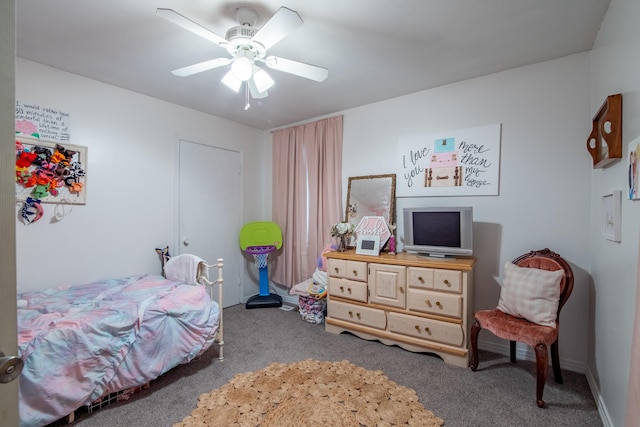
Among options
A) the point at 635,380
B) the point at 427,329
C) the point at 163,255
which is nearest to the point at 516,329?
the point at 427,329

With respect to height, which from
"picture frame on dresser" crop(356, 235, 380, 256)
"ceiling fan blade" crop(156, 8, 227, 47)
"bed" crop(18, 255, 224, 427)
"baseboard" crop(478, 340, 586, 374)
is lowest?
"baseboard" crop(478, 340, 586, 374)

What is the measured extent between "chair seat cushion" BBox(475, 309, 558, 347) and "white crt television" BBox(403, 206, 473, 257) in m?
0.55

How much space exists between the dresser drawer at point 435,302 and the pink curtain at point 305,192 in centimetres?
131

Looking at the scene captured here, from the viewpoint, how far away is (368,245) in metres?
3.01

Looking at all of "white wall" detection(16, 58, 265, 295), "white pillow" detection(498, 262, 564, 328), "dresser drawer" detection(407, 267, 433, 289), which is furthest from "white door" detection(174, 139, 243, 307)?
"white pillow" detection(498, 262, 564, 328)

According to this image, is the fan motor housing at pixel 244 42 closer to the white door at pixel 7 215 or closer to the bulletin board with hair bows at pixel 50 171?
the white door at pixel 7 215

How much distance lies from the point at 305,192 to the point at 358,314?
170 cm

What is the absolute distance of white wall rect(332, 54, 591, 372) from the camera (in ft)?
7.64

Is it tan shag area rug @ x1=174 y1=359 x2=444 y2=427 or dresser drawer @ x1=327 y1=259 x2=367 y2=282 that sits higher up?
dresser drawer @ x1=327 y1=259 x2=367 y2=282

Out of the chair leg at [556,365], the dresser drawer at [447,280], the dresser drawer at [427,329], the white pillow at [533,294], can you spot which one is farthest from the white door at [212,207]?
the chair leg at [556,365]

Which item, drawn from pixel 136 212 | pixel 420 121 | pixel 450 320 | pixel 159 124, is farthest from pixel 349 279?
pixel 159 124

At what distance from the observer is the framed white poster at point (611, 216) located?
1.63m

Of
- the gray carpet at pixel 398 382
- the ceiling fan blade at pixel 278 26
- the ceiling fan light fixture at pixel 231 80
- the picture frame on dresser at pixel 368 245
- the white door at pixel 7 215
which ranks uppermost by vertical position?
the ceiling fan blade at pixel 278 26

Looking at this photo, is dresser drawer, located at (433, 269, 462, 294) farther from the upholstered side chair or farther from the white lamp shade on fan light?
the white lamp shade on fan light
